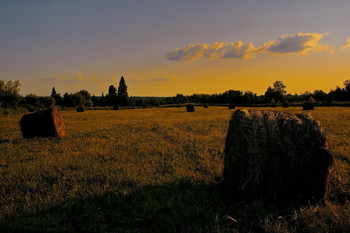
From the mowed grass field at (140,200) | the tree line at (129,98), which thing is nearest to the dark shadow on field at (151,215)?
the mowed grass field at (140,200)

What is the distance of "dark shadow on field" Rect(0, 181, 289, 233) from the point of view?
3.84 metres

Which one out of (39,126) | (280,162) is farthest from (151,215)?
(39,126)

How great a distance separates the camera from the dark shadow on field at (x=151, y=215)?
151 inches

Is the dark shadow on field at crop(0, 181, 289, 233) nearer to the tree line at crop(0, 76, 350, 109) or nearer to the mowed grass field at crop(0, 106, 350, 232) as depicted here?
the mowed grass field at crop(0, 106, 350, 232)

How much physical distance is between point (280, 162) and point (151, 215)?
9.63ft

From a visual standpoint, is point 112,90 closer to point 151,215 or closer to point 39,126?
point 39,126

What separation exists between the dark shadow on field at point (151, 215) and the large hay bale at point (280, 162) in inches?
16.3

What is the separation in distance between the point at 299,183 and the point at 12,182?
740 cm

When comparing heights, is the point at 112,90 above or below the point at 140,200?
above

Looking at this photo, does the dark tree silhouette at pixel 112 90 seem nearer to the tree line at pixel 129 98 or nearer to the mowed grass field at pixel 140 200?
the tree line at pixel 129 98

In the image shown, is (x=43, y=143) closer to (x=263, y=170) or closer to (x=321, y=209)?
(x=263, y=170)

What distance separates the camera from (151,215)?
4199 mm

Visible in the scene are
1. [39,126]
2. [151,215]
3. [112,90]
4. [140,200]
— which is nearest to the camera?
[151,215]

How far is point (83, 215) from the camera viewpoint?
13.9 feet
